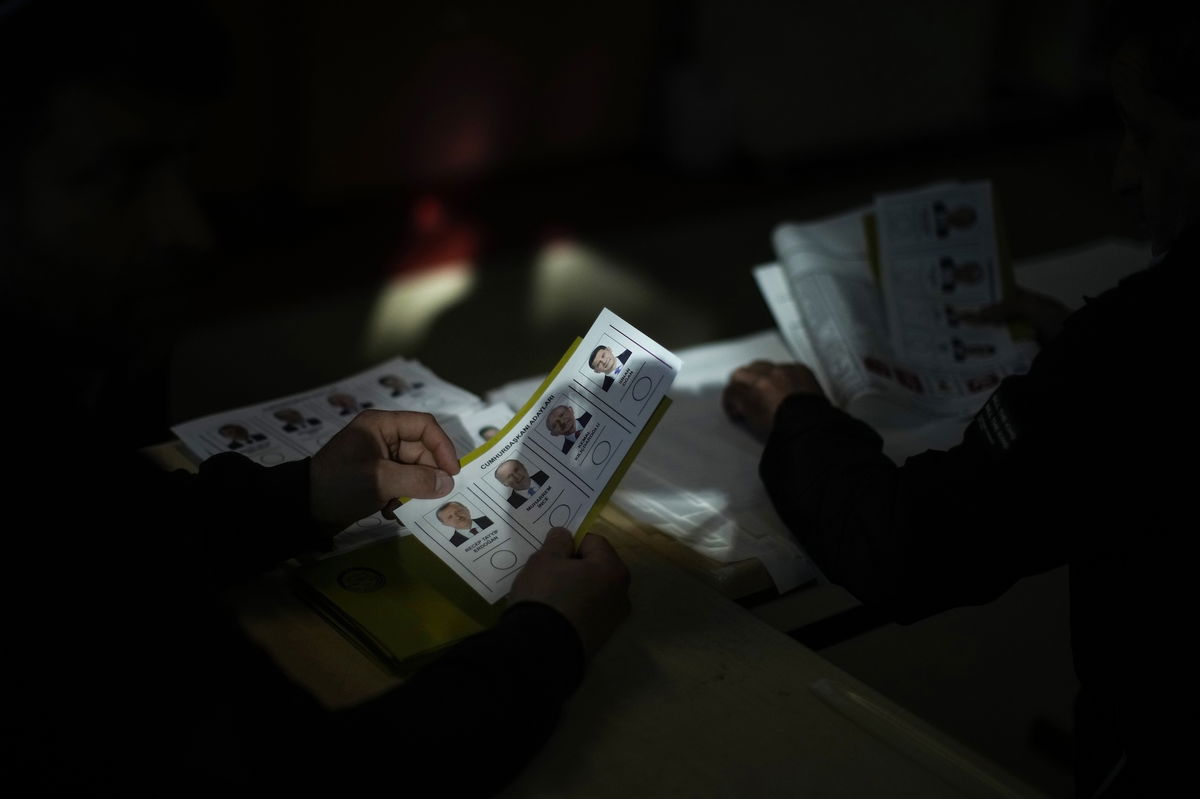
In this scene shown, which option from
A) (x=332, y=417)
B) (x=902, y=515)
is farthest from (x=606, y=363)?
(x=332, y=417)

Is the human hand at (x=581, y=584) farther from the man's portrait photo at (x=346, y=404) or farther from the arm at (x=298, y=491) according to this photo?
the man's portrait photo at (x=346, y=404)

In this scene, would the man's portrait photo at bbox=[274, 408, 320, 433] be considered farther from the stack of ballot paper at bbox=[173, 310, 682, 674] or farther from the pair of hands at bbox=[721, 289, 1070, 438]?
the pair of hands at bbox=[721, 289, 1070, 438]

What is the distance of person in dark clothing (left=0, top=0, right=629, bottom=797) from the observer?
746 millimetres

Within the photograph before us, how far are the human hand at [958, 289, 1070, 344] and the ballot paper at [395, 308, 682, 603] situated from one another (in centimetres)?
73

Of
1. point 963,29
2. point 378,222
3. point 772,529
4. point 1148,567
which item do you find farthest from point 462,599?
point 963,29

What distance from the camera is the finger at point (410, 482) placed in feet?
3.62

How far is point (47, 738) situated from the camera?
0.74m

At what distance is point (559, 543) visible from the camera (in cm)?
104

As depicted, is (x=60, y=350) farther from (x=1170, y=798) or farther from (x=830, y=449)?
(x=1170, y=798)

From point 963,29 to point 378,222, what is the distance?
8.47ft

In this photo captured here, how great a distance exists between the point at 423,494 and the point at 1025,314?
93cm

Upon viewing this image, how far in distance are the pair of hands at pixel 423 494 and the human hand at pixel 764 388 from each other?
38 cm

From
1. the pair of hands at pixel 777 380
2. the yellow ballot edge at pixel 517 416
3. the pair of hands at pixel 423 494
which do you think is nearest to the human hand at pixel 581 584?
the pair of hands at pixel 423 494

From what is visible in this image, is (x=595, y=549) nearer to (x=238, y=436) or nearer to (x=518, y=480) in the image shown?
(x=518, y=480)
